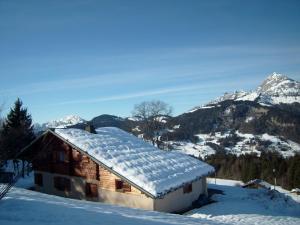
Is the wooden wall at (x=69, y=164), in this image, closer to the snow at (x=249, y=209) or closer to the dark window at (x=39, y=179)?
the dark window at (x=39, y=179)

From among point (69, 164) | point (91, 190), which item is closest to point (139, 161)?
point (91, 190)

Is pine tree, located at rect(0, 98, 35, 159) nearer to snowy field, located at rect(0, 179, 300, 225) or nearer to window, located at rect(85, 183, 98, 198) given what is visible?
snowy field, located at rect(0, 179, 300, 225)

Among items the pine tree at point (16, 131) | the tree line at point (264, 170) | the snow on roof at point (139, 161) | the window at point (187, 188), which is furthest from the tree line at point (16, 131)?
the tree line at point (264, 170)

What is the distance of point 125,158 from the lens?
1055 inches

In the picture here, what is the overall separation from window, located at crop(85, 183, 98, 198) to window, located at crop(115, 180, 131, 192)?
7.33 feet

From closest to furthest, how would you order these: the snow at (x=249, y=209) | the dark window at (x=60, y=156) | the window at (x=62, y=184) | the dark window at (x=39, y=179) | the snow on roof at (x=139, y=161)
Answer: the snow at (x=249, y=209)
the snow on roof at (x=139, y=161)
the window at (x=62, y=184)
the dark window at (x=60, y=156)
the dark window at (x=39, y=179)

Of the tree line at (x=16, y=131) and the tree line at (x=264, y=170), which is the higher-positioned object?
the tree line at (x=16, y=131)

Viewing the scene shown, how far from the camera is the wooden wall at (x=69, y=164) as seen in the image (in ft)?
87.1

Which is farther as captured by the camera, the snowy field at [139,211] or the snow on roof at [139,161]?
the snow on roof at [139,161]

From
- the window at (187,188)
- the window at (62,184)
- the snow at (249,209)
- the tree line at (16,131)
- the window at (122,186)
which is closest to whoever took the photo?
the snow at (249,209)

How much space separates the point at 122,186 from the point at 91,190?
10.9 ft

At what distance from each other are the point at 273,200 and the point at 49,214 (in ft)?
78.5

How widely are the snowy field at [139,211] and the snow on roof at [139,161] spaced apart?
2741 millimetres

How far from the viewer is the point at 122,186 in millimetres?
25938
